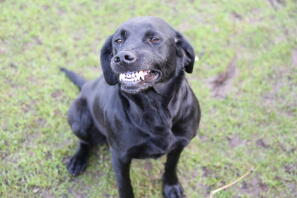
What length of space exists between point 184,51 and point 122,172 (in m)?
1.16

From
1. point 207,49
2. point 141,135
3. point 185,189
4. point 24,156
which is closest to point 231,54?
point 207,49

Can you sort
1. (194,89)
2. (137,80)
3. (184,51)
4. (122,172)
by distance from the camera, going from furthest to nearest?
1. (194,89)
2. (122,172)
3. (184,51)
4. (137,80)

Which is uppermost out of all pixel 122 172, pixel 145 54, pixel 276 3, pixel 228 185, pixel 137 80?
pixel 145 54

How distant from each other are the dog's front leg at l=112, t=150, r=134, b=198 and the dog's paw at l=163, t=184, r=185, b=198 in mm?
411

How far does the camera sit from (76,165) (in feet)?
11.7

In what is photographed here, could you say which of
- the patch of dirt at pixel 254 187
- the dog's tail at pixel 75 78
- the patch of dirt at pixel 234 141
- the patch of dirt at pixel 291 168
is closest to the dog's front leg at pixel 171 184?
the patch of dirt at pixel 254 187

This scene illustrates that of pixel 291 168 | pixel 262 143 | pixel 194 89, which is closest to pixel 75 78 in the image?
pixel 194 89

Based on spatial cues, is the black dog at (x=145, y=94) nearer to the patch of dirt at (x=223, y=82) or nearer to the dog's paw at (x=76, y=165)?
the dog's paw at (x=76, y=165)

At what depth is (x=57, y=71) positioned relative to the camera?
176 inches

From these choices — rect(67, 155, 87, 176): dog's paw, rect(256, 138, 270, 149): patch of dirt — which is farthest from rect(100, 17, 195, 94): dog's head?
rect(256, 138, 270, 149): patch of dirt

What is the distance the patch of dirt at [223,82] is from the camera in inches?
168

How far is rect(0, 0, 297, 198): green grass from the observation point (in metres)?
3.55

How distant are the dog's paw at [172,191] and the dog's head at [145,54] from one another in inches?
52.7

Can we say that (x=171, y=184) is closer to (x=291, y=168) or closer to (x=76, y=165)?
(x=76, y=165)
